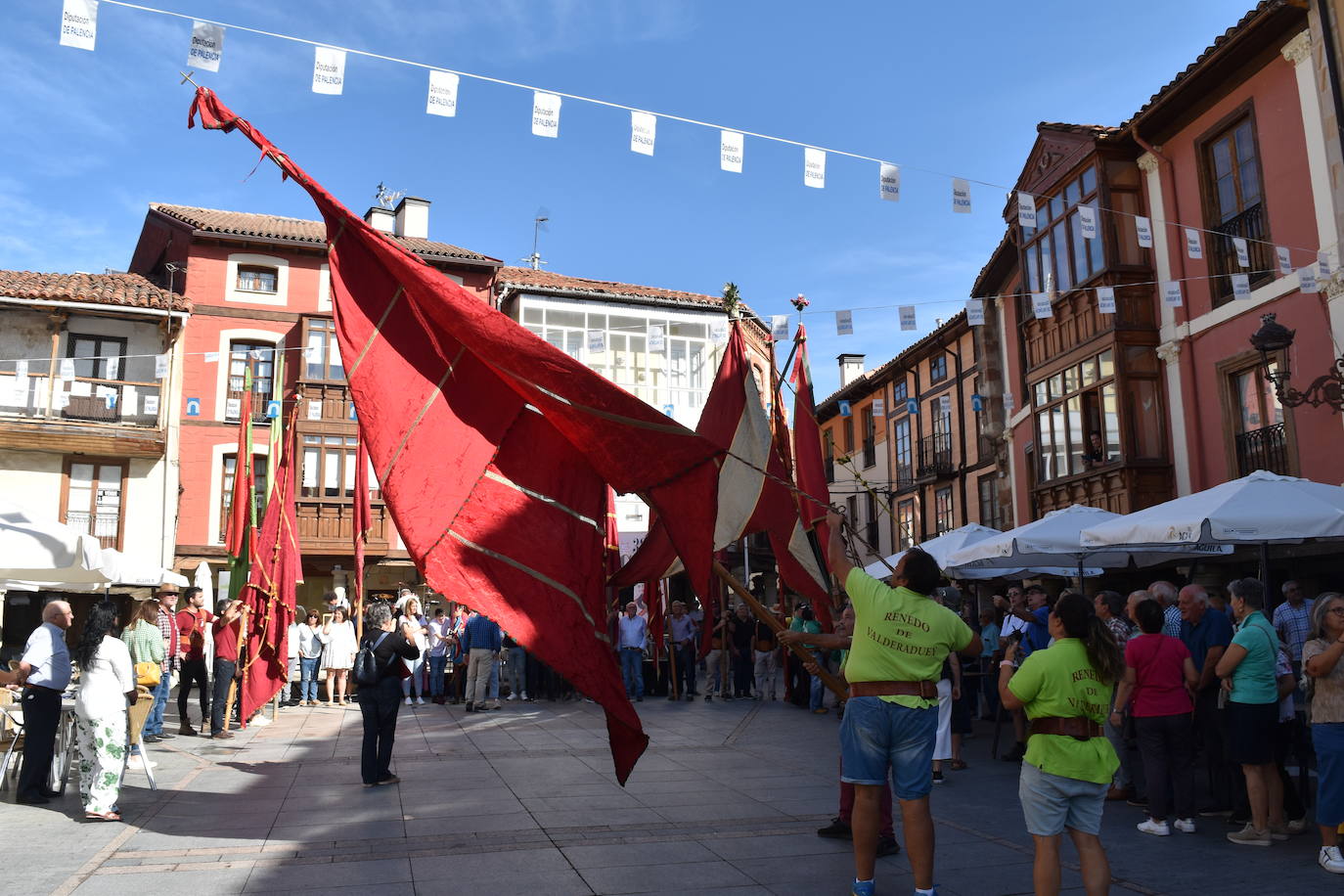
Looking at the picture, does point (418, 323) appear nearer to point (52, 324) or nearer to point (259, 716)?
point (259, 716)

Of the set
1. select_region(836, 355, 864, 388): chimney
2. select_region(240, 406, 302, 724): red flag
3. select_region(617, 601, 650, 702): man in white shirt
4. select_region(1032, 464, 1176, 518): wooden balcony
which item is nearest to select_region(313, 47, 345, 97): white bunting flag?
select_region(240, 406, 302, 724): red flag

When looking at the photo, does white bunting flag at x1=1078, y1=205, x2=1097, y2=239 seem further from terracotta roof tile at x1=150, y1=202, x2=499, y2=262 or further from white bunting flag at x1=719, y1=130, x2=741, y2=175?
terracotta roof tile at x1=150, y1=202, x2=499, y2=262

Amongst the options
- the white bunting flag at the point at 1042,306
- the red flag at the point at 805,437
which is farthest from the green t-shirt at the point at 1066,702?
the white bunting flag at the point at 1042,306

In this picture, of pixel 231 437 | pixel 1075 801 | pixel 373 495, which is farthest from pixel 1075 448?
pixel 231 437

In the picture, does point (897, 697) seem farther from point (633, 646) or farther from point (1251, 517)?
point (633, 646)

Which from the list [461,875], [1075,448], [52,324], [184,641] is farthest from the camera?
[52,324]

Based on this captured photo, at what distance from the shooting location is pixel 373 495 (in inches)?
1180

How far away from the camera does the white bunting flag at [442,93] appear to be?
8.74 metres

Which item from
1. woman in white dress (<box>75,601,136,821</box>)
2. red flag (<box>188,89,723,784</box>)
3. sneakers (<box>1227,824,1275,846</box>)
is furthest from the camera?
woman in white dress (<box>75,601,136,821</box>)

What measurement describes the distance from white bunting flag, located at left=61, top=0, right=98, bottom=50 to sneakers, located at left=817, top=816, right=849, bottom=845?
7255mm

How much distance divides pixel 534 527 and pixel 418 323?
4.48 ft

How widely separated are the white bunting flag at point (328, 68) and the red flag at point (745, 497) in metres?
4.23

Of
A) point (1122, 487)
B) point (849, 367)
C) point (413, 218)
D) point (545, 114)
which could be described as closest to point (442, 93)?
point (545, 114)

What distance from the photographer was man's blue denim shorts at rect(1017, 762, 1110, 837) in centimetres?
479
